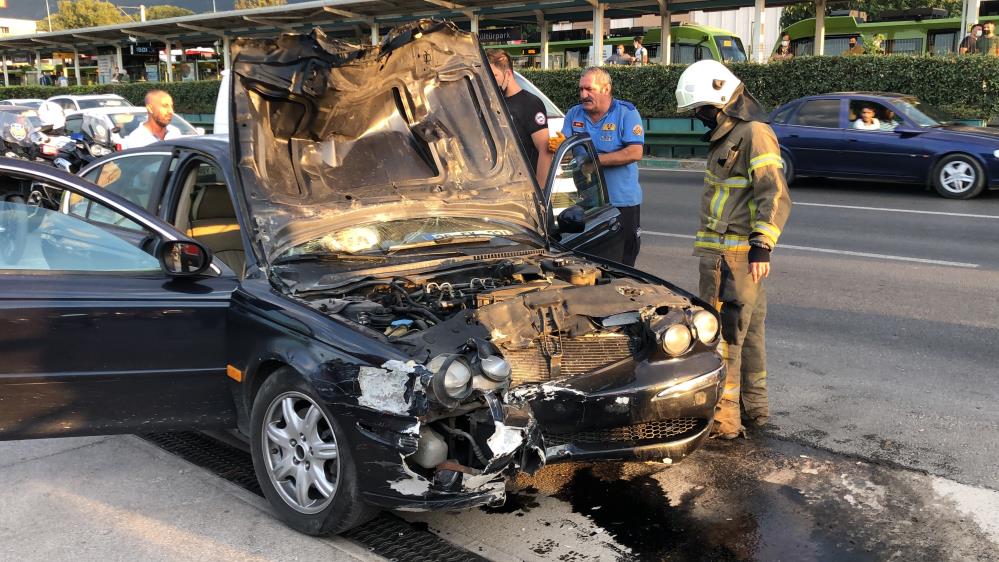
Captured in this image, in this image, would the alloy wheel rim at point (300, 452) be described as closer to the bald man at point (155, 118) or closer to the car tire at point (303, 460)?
the car tire at point (303, 460)

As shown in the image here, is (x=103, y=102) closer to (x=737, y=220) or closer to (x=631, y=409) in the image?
(x=737, y=220)

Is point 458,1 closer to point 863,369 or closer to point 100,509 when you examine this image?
point 863,369

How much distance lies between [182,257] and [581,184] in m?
2.76

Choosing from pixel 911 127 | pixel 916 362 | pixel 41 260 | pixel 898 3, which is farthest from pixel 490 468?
pixel 898 3

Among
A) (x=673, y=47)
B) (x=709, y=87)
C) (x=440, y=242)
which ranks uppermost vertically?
(x=673, y=47)

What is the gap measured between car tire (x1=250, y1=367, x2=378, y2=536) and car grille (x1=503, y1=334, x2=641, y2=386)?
28.5 inches

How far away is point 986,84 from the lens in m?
16.7

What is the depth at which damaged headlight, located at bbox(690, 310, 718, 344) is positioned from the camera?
3950 mm

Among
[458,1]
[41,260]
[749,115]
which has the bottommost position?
[41,260]

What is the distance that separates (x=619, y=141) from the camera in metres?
6.25

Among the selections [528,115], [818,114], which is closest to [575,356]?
[528,115]

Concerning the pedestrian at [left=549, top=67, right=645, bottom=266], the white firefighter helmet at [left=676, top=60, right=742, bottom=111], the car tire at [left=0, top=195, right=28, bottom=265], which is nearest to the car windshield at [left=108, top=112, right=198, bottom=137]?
the pedestrian at [left=549, top=67, right=645, bottom=266]

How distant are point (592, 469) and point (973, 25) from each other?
17.5 metres

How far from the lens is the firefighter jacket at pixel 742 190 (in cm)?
453
